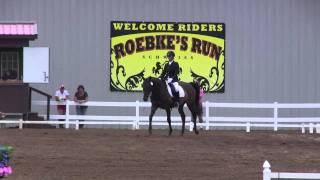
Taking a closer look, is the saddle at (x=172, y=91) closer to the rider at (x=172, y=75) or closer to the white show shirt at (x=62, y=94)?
the rider at (x=172, y=75)

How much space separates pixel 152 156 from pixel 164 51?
1342 centimetres

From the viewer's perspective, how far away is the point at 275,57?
29.8 meters

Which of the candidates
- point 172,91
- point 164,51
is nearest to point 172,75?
point 172,91

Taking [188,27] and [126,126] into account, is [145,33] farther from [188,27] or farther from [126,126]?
[126,126]

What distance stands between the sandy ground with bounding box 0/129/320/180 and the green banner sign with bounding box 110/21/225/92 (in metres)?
8.72

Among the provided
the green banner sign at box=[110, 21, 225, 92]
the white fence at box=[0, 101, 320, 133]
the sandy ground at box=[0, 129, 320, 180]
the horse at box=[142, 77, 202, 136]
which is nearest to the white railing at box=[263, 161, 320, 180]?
the sandy ground at box=[0, 129, 320, 180]

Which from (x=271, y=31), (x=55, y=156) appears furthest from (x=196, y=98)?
(x=271, y=31)

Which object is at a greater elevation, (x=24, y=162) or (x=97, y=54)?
(x=97, y=54)

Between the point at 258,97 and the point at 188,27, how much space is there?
3.97 metres

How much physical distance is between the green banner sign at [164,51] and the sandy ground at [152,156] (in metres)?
8.72

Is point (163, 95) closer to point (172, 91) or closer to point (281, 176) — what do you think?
point (172, 91)

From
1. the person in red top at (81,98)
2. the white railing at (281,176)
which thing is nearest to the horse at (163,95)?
the person in red top at (81,98)

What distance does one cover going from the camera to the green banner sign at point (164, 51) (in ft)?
96.4

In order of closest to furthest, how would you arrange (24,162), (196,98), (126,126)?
(24,162) < (196,98) < (126,126)
